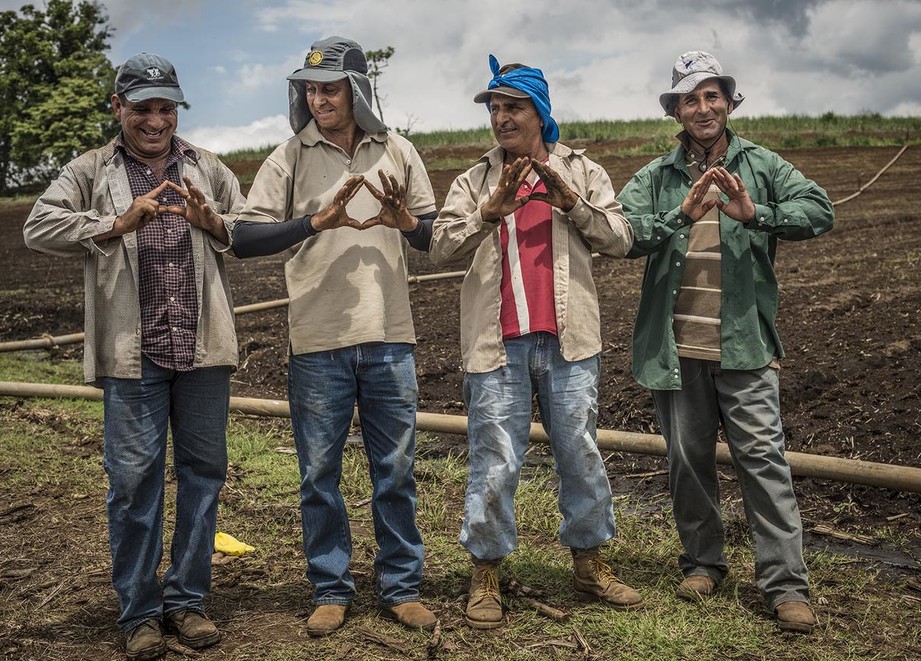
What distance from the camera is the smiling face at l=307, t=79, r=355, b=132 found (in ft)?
12.0

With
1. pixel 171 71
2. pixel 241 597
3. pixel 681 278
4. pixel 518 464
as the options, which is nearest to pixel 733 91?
pixel 681 278

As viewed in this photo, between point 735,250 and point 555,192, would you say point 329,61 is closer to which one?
point 555,192

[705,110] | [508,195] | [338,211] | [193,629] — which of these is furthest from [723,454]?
[193,629]

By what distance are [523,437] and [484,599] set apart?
2.04 feet

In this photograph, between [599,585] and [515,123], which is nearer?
[515,123]

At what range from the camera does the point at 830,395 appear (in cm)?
638

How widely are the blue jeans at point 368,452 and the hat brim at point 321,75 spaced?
949mm

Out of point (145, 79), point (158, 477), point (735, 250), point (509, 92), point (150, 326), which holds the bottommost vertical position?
point (158, 477)

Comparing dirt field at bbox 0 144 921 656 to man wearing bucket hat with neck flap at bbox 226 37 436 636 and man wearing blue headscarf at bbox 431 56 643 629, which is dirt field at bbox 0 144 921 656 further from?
man wearing bucket hat with neck flap at bbox 226 37 436 636

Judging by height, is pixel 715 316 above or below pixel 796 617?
above

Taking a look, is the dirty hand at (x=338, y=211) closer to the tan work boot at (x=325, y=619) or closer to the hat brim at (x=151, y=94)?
the hat brim at (x=151, y=94)

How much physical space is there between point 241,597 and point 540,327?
1.68 m

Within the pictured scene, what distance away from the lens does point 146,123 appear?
11.7 feet

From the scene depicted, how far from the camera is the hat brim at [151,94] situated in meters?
3.47
